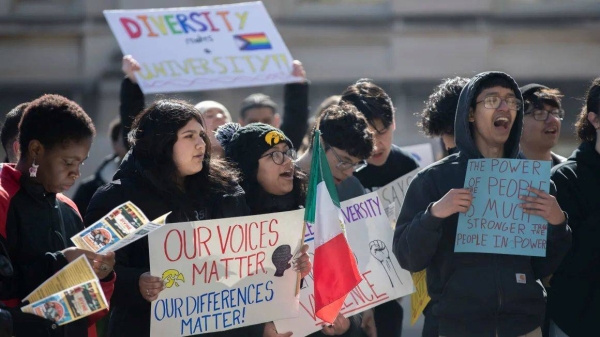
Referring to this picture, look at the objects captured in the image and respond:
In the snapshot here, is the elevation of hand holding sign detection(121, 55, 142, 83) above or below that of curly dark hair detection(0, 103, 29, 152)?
above

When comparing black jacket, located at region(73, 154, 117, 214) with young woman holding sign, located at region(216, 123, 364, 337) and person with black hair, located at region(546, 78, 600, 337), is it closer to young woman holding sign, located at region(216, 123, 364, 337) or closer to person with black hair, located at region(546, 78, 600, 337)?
young woman holding sign, located at region(216, 123, 364, 337)

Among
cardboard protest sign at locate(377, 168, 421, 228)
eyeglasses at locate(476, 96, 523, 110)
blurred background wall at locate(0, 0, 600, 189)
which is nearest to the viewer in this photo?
eyeglasses at locate(476, 96, 523, 110)

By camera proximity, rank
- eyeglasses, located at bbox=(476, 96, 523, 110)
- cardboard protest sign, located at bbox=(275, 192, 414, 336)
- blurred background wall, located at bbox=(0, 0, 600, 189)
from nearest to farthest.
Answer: eyeglasses, located at bbox=(476, 96, 523, 110) → cardboard protest sign, located at bbox=(275, 192, 414, 336) → blurred background wall, located at bbox=(0, 0, 600, 189)

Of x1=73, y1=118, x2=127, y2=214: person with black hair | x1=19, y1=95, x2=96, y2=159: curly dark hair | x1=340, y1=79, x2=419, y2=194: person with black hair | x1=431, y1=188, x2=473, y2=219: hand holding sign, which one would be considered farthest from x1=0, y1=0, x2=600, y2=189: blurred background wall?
x1=19, y1=95, x2=96, y2=159: curly dark hair

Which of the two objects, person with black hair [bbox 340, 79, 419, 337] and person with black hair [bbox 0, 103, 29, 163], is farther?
person with black hair [bbox 340, 79, 419, 337]

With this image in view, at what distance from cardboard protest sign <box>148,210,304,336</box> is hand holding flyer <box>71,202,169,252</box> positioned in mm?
460

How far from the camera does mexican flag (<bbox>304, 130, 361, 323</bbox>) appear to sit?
522 centimetres

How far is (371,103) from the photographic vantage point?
6.41m

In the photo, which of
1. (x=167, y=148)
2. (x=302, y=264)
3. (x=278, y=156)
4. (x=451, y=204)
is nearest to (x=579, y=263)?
(x=451, y=204)

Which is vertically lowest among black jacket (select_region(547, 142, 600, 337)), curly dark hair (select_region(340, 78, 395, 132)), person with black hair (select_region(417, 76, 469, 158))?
black jacket (select_region(547, 142, 600, 337))

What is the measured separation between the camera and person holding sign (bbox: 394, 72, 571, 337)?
485 centimetres

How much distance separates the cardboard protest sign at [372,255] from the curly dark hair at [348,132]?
275 millimetres

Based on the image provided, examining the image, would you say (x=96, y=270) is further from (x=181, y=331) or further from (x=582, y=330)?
(x=582, y=330)

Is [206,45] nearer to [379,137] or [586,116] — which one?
[379,137]
